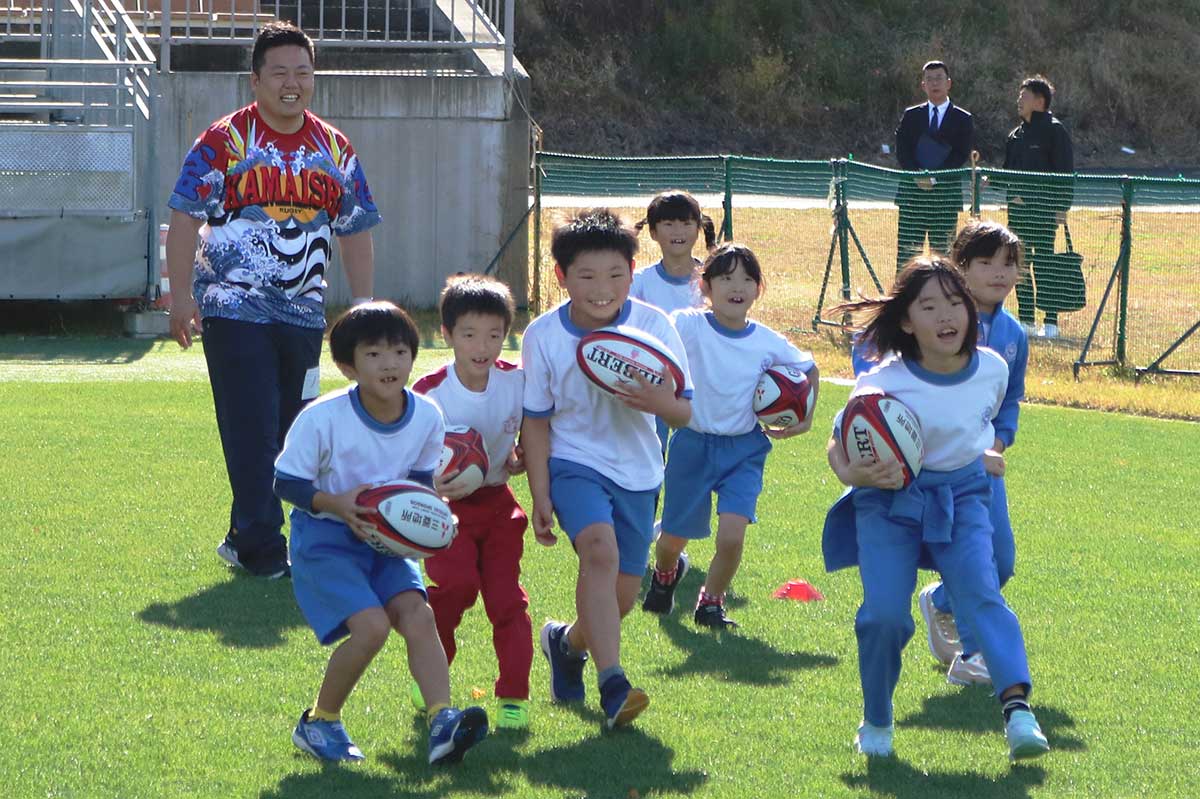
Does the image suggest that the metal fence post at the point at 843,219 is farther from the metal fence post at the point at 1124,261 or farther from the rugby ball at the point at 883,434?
the rugby ball at the point at 883,434

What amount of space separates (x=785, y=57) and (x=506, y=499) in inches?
1465

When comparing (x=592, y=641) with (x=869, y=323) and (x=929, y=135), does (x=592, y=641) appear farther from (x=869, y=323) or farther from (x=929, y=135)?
(x=929, y=135)

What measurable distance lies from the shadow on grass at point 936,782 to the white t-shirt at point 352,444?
1.51 metres

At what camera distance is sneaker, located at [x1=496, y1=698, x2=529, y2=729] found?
5125 mm

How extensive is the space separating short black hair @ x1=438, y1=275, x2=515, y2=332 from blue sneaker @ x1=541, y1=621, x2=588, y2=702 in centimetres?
105

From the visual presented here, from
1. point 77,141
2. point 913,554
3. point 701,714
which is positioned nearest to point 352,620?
point 701,714

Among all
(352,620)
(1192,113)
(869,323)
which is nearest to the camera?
(352,620)

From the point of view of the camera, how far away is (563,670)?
5.50m

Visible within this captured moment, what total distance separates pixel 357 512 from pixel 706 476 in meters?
2.19

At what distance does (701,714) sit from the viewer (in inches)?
209

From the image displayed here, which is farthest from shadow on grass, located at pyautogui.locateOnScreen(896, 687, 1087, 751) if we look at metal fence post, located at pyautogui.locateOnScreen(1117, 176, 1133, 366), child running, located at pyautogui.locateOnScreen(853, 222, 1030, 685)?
metal fence post, located at pyautogui.locateOnScreen(1117, 176, 1133, 366)

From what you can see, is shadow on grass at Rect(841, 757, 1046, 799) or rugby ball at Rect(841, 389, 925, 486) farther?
rugby ball at Rect(841, 389, 925, 486)

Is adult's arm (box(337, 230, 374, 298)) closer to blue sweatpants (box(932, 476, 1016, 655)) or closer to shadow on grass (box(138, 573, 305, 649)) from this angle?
shadow on grass (box(138, 573, 305, 649))

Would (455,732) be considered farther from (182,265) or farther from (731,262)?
(182,265)
